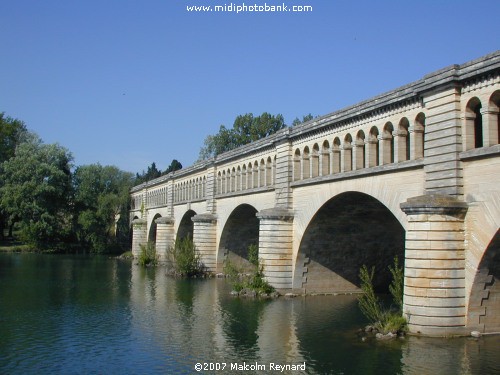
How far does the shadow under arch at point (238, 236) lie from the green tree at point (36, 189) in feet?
100

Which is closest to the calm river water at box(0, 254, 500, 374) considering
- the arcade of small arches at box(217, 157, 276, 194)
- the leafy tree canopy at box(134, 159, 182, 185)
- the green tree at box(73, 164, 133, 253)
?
the arcade of small arches at box(217, 157, 276, 194)

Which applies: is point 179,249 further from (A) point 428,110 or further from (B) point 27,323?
(A) point 428,110

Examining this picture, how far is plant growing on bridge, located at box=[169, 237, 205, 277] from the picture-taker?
40250 millimetres

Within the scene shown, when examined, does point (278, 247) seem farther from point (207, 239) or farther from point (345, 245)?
point (207, 239)

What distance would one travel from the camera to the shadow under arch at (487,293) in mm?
17438

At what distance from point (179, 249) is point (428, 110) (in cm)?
2598

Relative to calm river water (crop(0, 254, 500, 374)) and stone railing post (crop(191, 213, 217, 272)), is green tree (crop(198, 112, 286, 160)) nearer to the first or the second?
stone railing post (crop(191, 213, 217, 272))

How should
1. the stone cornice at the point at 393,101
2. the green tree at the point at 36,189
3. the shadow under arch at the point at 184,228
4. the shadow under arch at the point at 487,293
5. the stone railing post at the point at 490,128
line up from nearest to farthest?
the stone railing post at the point at 490,128
the shadow under arch at the point at 487,293
the stone cornice at the point at 393,101
the shadow under arch at the point at 184,228
the green tree at the point at 36,189

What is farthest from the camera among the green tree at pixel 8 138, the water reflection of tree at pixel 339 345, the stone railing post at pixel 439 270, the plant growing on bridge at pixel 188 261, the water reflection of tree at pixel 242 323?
the green tree at pixel 8 138

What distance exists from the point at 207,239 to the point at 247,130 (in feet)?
123

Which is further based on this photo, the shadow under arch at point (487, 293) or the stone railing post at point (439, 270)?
the stone railing post at point (439, 270)

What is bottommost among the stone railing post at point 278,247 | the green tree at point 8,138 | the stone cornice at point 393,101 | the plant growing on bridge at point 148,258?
the plant growing on bridge at point 148,258

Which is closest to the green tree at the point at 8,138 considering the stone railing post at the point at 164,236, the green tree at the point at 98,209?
the green tree at the point at 98,209

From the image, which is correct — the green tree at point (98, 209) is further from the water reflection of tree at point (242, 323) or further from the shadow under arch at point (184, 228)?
the water reflection of tree at point (242, 323)
